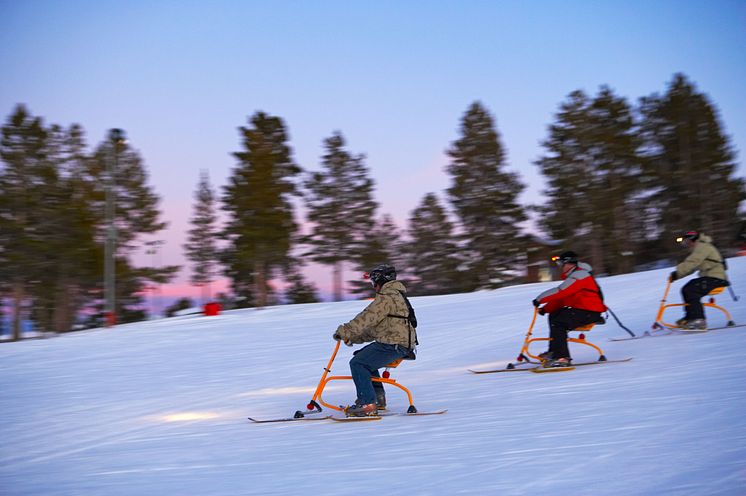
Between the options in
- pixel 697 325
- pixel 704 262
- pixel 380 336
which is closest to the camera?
pixel 380 336

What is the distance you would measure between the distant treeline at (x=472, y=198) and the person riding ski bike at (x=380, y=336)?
33.6m

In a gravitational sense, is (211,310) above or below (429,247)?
below

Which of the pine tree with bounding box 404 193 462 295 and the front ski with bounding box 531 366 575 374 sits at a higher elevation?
the pine tree with bounding box 404 193 462 295

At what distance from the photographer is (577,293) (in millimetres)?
10359

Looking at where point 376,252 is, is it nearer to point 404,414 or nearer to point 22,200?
point 22,200

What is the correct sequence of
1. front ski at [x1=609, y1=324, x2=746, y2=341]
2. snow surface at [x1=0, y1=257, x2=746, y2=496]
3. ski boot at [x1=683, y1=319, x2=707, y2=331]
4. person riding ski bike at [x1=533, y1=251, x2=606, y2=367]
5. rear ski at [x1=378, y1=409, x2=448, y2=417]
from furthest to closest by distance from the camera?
front ski at [x1=609, y1=324, x2=746, y2=341] → ski boot at [x1=683, y1=319, x2=707, y2=331] → person riding ski bike at [x1=533, y1=251, x2=606, y2=367] → rear ski at [x1=378, y1=409, x2=448, y2=417] → snow surface at [x1=0, y1=257, x2=746, y2=496]

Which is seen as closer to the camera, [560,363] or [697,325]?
[560,363]

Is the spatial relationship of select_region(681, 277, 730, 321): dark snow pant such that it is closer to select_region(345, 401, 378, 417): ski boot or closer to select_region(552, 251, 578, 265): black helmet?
select_region(552, 251, 578, 265): black helmet

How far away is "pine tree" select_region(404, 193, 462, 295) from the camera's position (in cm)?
6059

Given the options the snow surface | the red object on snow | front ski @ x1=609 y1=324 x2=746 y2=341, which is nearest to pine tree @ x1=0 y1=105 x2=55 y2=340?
the red object on snow

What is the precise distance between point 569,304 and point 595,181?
41158mm

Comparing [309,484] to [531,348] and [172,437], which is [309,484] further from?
[531,348]

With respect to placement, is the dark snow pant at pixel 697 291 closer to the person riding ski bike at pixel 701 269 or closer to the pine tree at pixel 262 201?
the person riding ski bike at pixel 701 269

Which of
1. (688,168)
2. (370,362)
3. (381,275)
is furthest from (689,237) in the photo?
(688,168)
